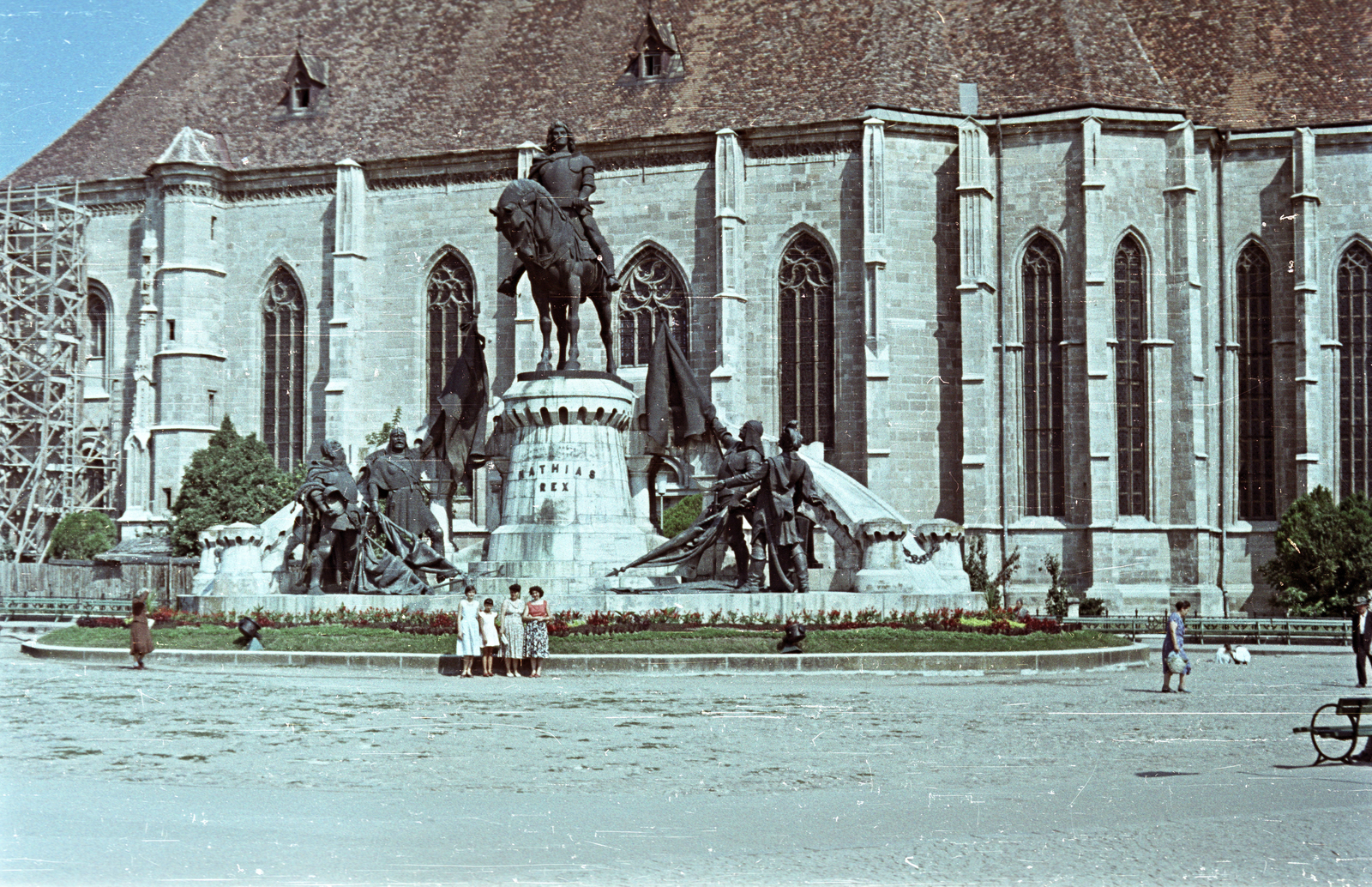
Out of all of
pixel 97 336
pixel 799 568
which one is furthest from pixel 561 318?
pixel 97 336

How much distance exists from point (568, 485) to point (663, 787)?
14.4 m

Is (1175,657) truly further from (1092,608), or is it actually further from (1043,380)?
(1043,380)

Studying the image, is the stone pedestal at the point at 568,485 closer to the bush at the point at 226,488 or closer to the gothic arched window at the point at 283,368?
the bush at the point at 226,488

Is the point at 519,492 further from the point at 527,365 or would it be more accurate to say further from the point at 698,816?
the point at 527,365

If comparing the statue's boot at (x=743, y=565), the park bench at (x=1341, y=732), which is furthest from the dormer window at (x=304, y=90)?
the park bench at (x=1341, y=732)

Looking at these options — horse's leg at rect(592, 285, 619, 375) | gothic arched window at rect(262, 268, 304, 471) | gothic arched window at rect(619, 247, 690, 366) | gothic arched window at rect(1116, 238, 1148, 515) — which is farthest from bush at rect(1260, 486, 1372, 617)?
gothic arched window at rect(262, 268, 304, 471)

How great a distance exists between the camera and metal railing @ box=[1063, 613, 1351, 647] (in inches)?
1315

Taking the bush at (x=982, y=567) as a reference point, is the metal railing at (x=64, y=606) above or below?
below

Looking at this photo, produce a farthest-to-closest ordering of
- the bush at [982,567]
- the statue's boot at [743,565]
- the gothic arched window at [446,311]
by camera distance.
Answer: the gothic arched window at [446,311]
the bush at [982,567]
the statue's boot at [743,565]

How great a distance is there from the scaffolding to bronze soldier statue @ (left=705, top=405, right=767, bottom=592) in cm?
3406

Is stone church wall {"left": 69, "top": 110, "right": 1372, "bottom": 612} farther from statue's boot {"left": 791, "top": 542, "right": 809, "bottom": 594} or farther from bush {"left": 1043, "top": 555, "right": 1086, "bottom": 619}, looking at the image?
statue's boot {"left": 791, "top": 542, "right": 809, "bottom": 594}

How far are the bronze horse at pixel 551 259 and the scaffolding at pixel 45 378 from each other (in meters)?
31.4

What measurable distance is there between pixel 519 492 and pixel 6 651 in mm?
8493

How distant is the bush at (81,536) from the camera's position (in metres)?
51.8
